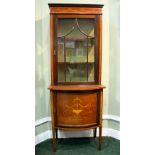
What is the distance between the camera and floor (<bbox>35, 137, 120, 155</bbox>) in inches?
85.6

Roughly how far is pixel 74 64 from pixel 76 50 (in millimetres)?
166

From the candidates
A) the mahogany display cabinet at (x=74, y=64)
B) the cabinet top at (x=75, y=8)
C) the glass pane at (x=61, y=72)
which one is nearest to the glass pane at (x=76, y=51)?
the mahogany display cabinet at (x=74, y=64)

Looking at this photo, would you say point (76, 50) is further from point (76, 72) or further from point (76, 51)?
point (76, 72)

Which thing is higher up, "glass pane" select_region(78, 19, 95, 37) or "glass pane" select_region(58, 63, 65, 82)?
"glass pane" select_region(78, 19, 95, 37)

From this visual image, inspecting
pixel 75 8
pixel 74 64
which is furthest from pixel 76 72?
pixel 75 8

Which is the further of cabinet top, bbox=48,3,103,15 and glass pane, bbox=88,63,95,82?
glass pane, bbox=88,63,95,82

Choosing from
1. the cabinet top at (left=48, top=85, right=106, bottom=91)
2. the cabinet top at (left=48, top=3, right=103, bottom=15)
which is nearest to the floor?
the cabinet top at (left=48, top=85, right=106, bottom=91)

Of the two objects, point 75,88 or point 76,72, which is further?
point 76,72

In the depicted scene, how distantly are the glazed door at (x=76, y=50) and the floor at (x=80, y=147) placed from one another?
2.51ft

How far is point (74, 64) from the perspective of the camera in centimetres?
229

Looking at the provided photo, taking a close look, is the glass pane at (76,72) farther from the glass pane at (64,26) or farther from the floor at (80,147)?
the floor at (80,147)

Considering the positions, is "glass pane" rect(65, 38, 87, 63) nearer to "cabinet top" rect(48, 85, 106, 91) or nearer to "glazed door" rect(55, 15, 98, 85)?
"glazed door" rect(55, 15, 98, 85)
